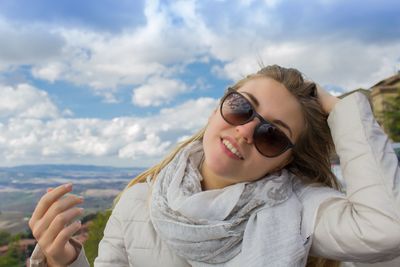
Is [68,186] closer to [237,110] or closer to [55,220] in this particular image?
[55,220]

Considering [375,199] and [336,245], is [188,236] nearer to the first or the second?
[336,245]

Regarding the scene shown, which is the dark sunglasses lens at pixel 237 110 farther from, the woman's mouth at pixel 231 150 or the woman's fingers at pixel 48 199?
the woman's fingers at pixel 48 199

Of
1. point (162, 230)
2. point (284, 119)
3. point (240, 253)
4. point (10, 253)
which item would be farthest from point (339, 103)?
point (10, 253)

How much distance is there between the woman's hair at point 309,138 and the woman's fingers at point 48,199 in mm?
612

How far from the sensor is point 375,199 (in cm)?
176

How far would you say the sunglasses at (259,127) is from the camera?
1.97 metres

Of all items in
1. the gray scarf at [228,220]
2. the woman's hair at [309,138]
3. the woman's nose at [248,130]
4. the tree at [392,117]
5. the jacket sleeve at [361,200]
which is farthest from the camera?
the tree at [392,117]

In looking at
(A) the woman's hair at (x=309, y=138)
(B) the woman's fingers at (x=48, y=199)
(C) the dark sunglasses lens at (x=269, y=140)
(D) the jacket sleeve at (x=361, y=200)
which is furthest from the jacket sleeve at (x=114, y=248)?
(D) the jacket sleeve at (x=361, y=200)

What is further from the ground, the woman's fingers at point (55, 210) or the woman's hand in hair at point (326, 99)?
the woman's hand in hair at point (326, 99)

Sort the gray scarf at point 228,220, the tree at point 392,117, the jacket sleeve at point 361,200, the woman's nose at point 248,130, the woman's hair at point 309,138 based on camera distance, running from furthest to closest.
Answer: the tree at point 392,117, the woman's hair at point 309,138, the woman's nose at point 248,130, the gray scarf at point 228,220, the jacket sleeve at point 361,200

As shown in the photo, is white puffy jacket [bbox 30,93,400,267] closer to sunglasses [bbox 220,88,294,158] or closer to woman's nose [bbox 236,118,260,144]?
sunglasses [bbox 220,88,294,158]

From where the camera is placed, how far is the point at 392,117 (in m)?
36.8

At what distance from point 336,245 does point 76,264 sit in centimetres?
104

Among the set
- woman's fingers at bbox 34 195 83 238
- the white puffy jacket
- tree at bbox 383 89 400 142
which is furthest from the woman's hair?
tree at bbox 383 89 400 142
